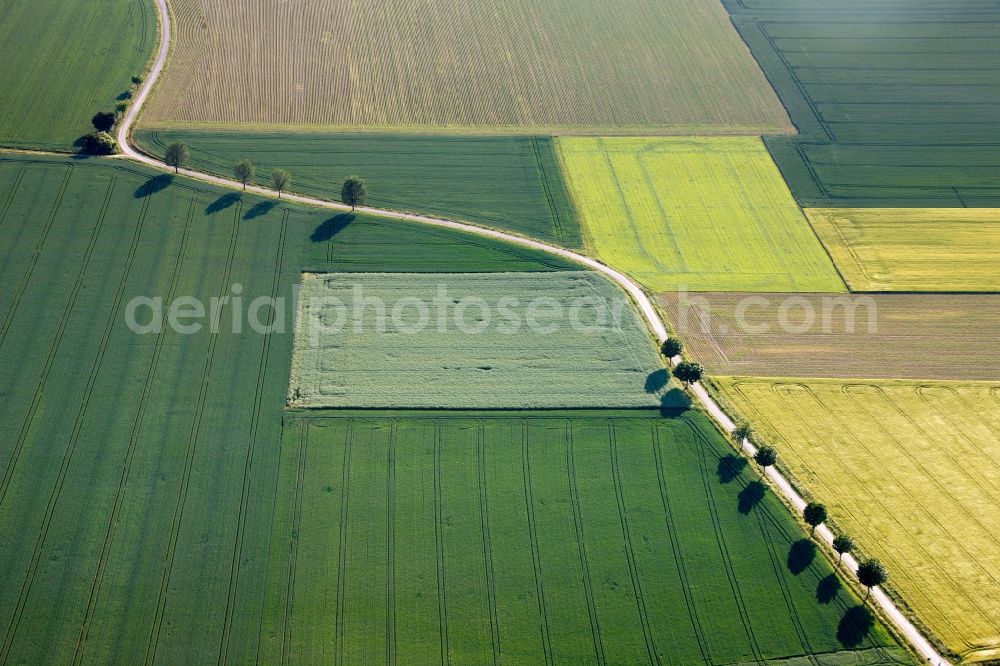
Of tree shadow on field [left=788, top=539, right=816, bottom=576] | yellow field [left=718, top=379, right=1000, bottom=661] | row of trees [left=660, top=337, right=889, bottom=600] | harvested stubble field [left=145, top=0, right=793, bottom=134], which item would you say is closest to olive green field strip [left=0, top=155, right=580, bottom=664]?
row of trees [left=660, top=337, right=889, bottom=600]

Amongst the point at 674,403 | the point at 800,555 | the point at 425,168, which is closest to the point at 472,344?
the point at 674,403

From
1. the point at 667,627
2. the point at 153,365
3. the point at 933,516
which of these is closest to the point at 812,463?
the point at 933,516

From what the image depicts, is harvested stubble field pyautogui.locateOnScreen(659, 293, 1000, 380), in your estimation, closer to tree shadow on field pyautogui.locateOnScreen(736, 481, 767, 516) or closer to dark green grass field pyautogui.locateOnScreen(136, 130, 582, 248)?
tree shadow on field pyautogui.locateOnScreen(736, 481, 767, 516)

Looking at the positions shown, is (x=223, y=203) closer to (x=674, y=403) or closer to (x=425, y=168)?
(x=425, y=168)

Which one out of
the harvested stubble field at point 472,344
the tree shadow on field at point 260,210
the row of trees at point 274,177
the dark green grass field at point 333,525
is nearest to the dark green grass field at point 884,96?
the harvested stubble field at point 472,344

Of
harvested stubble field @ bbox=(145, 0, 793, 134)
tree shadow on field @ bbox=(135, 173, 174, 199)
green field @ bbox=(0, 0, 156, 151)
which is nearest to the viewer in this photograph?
tree shadow on field @ bbox=(135, 173, 174, 199)

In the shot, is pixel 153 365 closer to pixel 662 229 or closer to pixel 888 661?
pixel 662 229

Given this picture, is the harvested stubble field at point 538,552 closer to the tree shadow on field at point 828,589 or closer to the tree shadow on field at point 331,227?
the tree shadow on field at point 828,589
